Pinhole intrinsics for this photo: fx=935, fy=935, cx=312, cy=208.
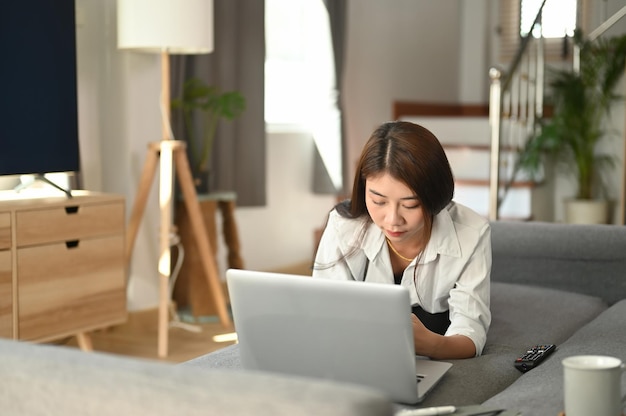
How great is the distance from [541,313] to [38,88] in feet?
6.41

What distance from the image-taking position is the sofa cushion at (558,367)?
1723mm

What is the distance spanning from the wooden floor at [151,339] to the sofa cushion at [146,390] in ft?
8.70

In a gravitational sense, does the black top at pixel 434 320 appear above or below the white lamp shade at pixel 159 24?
below

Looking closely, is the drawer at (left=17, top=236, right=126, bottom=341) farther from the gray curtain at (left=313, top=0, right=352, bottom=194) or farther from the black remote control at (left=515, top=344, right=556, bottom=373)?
the gray curtain at (left=313, top=0, right=352, bottom=194)

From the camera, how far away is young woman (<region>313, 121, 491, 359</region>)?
79.5 inches

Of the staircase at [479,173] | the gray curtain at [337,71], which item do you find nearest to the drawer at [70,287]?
the gray curtain at [337,71]

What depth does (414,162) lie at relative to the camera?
2010 mm

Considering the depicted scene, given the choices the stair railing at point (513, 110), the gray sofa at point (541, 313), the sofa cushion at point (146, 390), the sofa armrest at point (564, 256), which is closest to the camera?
the sofa cushion at point (146, 390)

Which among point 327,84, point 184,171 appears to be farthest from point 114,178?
point 327,84

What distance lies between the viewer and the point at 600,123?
20.1ft

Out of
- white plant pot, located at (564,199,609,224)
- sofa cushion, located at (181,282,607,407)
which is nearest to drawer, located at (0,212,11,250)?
sofa cushion, located at (181,282,607,407)

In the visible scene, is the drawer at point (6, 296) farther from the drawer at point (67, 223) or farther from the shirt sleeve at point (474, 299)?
the shirt sleeve at point (474, 299)

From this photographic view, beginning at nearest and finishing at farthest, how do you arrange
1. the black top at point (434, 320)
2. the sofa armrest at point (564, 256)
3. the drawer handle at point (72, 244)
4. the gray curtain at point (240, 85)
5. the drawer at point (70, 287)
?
the black top at point (434, 320) < the sofa armrest at point (564, 256) < the drawer at point (70, 287) < the drawer handle at point (72, 244) < the gray curtain at point (240, 85)

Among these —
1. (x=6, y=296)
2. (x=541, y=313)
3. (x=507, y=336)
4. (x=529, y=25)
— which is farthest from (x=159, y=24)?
(x=529, y=25)
